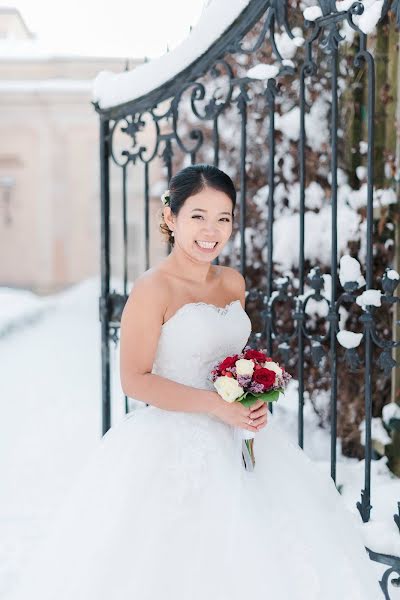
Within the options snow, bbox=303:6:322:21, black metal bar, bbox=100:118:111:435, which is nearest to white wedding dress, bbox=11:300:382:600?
snow, bbox=303:6:322:21

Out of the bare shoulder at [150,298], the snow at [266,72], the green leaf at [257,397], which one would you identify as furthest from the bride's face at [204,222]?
the snow at [266,72]

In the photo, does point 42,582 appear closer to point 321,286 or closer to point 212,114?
point 321,286

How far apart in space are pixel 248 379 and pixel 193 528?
17.0 inches

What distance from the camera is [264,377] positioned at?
6.61 feet

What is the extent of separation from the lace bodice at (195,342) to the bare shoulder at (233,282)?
0.21m

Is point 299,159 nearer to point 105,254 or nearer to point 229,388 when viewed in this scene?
point 105,254

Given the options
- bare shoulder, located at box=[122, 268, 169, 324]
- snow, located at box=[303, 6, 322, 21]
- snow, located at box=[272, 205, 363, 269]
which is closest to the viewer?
bare shoulder, located at box=[122, 268, 169, 324]

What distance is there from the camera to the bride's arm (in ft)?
6.84

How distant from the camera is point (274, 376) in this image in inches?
80.3

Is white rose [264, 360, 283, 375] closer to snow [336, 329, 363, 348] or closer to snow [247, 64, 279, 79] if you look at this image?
snow [336, 329, 363, 348]

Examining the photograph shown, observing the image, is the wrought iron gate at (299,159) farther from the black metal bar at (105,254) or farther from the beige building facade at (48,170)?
the beige building facade at (48,170)

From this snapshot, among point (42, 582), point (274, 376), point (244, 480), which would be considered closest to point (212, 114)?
point (274, 376)

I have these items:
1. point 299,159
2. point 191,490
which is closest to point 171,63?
point 299,159

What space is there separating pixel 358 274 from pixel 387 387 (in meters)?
1.63
